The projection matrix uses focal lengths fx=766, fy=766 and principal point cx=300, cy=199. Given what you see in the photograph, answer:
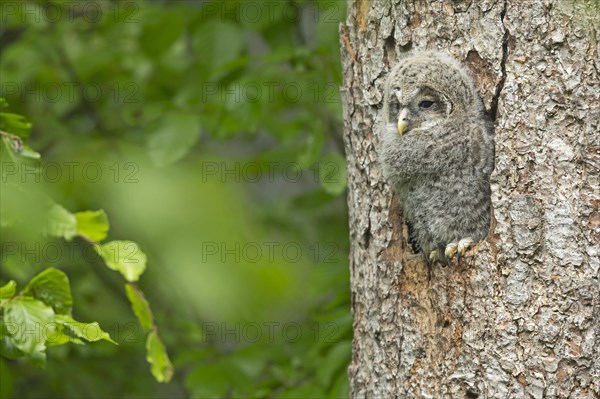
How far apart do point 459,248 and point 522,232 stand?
0.26 m

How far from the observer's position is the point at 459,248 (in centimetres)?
271

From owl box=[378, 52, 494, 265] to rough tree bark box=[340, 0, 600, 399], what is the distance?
7cm

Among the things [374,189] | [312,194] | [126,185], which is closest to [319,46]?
[312,194]

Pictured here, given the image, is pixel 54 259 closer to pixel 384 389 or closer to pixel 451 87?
pixel 384 389

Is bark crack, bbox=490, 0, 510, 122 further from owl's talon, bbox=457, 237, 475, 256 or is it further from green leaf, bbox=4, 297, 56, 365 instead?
green leaf, bbox=4, 297, 56, 365

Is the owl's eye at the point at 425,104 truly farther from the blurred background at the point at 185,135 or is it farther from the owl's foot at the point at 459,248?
the blurred background at the point at 185,135

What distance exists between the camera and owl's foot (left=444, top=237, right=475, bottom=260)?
2705 millimetres

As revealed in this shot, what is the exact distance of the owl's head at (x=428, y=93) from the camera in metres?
2.71

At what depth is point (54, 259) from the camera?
15.5 ft

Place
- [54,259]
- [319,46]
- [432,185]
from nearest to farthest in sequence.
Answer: [432,185] → [319,46] → [54,259]

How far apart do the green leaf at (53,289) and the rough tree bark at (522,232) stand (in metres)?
1.26

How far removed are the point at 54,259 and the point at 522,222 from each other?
3156 mm

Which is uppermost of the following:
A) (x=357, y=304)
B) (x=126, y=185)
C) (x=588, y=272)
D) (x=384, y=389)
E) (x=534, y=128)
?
(x=126, y=185)

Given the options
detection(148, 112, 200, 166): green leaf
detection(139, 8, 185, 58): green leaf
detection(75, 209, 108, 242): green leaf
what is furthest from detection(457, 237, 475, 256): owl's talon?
detection(139, 8, 185, 58): green leaf
